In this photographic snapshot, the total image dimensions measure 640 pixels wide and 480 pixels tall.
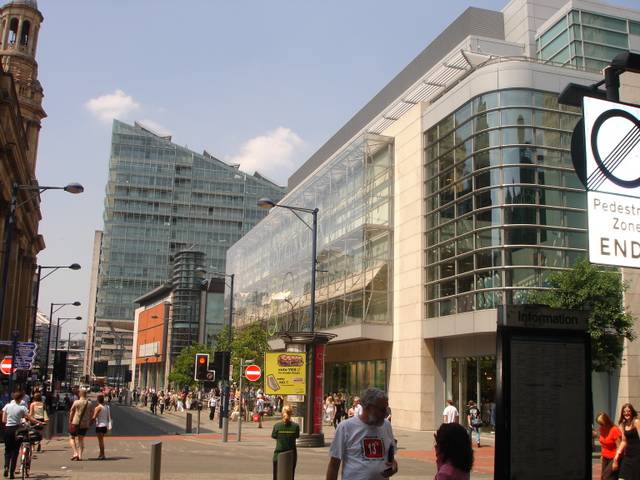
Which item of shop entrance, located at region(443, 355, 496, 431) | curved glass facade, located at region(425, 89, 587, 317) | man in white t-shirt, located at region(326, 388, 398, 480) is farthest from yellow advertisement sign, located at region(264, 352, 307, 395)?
man in white t-shirt, located at region(326, 388, 398, 480)

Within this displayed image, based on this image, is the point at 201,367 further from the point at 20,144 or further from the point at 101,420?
the point at 20,144

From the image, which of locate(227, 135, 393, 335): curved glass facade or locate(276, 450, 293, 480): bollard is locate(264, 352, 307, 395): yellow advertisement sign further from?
locate(276, 450, 293, 480): bollard

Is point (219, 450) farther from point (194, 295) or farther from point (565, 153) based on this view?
point (194, 295)

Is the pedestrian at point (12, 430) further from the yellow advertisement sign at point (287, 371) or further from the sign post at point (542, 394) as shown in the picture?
the sign post at point (542, 394)

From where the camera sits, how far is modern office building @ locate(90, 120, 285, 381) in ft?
488

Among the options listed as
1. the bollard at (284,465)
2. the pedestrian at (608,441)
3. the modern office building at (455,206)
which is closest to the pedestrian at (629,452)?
the pedestrian at (608,441)

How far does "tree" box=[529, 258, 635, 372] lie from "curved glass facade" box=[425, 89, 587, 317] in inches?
147

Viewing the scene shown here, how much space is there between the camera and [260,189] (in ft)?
517

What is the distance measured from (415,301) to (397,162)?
8481mm

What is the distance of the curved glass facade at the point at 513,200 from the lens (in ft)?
96.8

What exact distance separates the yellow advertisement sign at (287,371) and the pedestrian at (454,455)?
1866 centimetres

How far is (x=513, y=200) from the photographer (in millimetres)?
29812

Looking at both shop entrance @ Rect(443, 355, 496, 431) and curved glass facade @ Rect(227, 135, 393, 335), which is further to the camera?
curved glass facade @ Rect(227, 135, 393, 335)

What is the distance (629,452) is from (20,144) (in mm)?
46049
